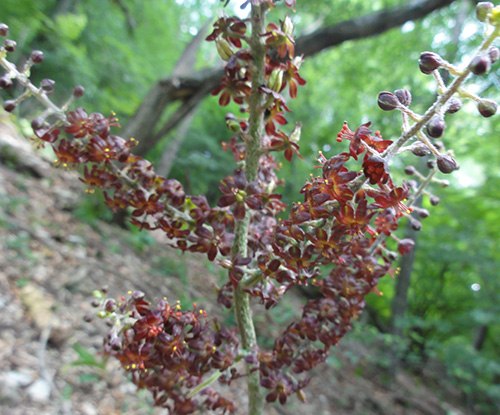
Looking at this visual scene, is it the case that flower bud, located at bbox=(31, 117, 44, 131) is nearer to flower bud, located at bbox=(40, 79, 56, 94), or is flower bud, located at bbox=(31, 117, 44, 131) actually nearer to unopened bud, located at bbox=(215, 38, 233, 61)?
flower bud, located at bbox=(40, 79, 56, 94)

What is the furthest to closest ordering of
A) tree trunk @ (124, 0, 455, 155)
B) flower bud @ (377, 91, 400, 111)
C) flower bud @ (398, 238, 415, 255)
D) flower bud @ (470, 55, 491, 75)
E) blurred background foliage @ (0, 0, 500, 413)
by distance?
blurred background foliage @ (0, 0, 500, 413) < tree trunk @ (124, 0, 455, 155) < flower bud @ (398, 238, 415, 255) < flower bud @ (377, 91, 400, 111) < flower bud @ (470, 55, 491, 75)

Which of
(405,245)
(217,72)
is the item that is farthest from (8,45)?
(217,72)

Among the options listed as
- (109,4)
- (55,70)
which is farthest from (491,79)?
(109,4)

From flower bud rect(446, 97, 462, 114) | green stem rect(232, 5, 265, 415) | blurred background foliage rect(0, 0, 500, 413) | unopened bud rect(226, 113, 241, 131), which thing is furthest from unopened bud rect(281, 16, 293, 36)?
blurred background foliage rect(0, 0, 500, 413)

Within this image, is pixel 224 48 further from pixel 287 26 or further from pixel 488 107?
pixel 488 107

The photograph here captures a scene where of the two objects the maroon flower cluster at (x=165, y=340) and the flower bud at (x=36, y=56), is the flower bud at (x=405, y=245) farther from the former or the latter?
the flower bud at (x=36, y=56)

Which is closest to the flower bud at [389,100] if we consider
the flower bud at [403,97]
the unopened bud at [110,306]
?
the flower bud at [403,97]
